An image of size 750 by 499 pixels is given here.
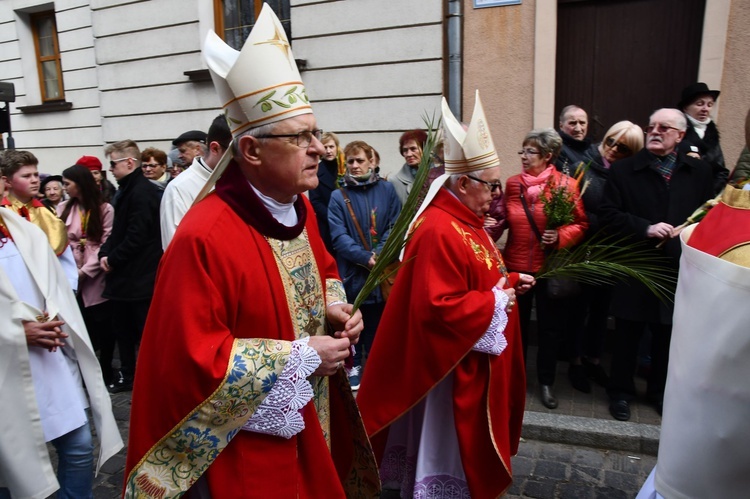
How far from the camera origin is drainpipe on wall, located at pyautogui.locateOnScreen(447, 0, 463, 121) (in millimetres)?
7145

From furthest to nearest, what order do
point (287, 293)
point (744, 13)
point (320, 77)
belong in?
point (320, 77) → point (744, 13) → point (287, 293)

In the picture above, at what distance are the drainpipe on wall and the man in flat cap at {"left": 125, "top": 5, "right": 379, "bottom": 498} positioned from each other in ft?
17.6

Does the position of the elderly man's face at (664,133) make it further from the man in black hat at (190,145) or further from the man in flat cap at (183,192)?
the man in black hat at (190,145)

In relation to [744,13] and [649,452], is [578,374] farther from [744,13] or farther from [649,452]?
[744,13]

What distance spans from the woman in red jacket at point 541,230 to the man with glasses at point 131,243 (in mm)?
2927

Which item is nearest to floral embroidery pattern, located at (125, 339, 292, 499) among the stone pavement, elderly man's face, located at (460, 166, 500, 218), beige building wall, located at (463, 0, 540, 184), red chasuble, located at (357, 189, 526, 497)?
red chasuble, located at (357, 189, 526, 497)

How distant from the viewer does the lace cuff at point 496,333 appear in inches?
114

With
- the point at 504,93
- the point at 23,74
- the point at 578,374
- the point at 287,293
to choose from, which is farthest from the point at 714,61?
the point at 23,74

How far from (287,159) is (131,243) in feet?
11.3

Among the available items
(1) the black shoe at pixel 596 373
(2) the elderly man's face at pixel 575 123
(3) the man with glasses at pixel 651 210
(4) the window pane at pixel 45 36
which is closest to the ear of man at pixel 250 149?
(3) the man with glasses at pixel 651 210

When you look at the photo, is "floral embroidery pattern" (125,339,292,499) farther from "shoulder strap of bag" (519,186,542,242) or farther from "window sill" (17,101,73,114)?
"window sill" (17,101,73,114)

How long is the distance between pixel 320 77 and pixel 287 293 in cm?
675

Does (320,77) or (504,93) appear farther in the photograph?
(320,77)

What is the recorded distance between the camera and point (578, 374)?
4930 millimetres
